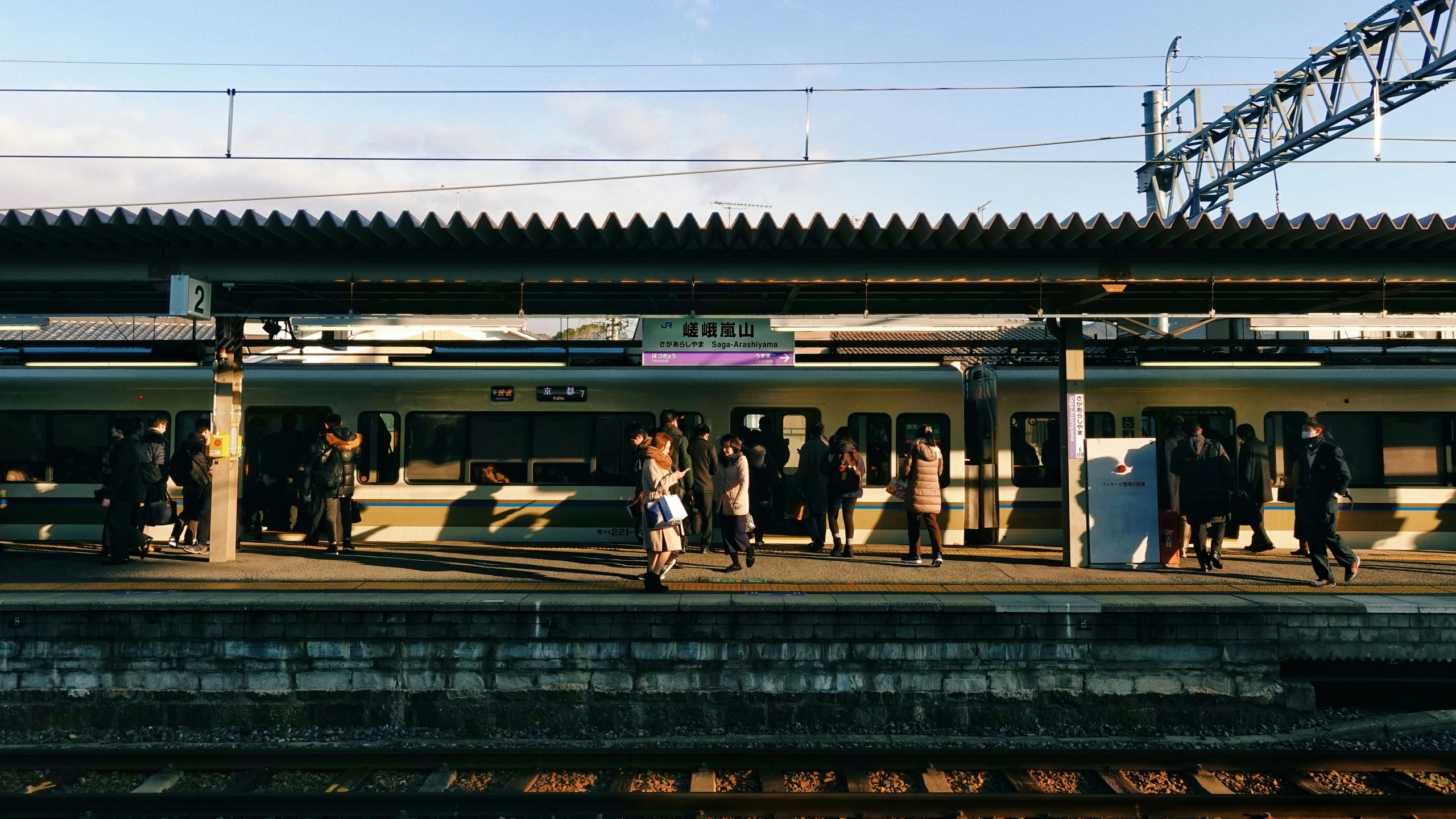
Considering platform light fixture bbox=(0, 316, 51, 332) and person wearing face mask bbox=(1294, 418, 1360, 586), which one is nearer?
person wearing face mask bbox=(1294, 418, 1360, 586)

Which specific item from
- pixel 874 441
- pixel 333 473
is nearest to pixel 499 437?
pixel 333 473

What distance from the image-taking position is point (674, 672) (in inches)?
293

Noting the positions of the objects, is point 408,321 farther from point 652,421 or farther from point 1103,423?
point 1103,423

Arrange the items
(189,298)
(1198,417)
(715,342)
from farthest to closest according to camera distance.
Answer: (1198,417), (715,342), (189,298)

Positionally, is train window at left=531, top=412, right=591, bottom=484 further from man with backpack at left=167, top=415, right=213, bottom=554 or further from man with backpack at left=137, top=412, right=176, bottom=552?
man with backpack at left=137, top=412, right=176, bottom=552

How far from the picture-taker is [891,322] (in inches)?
334

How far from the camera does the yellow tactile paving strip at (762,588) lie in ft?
26.9

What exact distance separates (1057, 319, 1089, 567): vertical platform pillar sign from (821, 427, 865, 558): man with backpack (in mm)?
2282

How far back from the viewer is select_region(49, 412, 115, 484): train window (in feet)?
39.1

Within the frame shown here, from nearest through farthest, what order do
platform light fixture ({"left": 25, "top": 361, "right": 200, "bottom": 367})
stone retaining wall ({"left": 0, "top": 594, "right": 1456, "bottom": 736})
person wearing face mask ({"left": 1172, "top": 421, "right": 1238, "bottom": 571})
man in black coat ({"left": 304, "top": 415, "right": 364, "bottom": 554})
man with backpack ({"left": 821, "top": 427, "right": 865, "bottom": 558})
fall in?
stone retaining wall ({"left": 0, "top": 594, "right": 1456, "bottom": 736})
person wearing face mask ({"left": 1172, "top": 421, "right": 1238, "bottom": 571})
man in black coat ({"left": 304, "top": 415, "right": 364, "bottom": 554})
man with backpack ({"left": 821, "top": 427, "right": 865, "bottom": 558})
platform light fixture ({"left": 25, "top": 361, "right": 200, "bottom": 367})

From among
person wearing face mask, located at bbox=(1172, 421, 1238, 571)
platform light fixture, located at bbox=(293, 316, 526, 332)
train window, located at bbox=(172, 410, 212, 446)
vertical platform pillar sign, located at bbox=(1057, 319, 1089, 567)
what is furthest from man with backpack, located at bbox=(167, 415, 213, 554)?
person wearing face mask, located at bbox=(1172, 421, 1238, 571)

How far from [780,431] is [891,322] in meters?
3.69

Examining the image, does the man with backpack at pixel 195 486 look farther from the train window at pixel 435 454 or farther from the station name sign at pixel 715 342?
the station name sign at pixel 715 342

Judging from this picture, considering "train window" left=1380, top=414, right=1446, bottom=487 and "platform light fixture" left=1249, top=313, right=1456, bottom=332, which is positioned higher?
"platform light fixture" left=1249, top=313, right=1456, bottom=332
